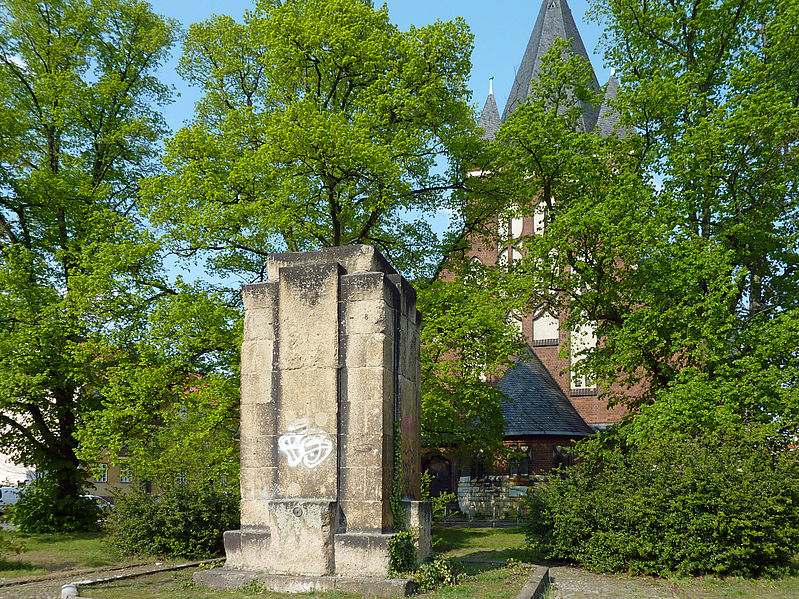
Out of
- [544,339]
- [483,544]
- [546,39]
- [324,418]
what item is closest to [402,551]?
[324,418]

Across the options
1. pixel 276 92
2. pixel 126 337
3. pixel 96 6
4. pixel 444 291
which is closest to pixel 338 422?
pixel 444 291

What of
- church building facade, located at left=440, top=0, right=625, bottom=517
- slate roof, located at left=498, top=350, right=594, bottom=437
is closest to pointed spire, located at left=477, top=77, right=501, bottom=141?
church building facade, located at left=440, top=0, right=625, bottom=517

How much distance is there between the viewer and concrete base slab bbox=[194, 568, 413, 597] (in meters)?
8.00

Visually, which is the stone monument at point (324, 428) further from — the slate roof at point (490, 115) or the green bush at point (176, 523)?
the slate roof at point (490, 115)

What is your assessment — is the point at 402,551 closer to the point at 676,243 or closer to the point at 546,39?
the point at 676,243

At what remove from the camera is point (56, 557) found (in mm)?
12883

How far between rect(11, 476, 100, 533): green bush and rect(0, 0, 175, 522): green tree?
0.29 ft

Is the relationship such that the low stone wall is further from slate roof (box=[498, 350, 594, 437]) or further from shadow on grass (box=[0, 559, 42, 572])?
shadow on grass (box=[0, 559, 42, 572])

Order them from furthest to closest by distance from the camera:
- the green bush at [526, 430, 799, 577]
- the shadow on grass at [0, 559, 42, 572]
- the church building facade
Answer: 1. the church building facade
2. the shadow on grass at [0, 559, 42, 572]
3. the green bush at [526, 430, 799, 577]

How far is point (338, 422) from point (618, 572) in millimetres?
5475

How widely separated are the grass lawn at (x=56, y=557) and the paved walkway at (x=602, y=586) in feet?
21.8

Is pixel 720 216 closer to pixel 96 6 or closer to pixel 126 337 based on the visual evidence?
pixel 126 337

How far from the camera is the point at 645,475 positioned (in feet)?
38.0

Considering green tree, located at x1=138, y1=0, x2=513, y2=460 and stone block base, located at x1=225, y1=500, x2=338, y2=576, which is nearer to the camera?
stone block base, located at x1=225, y1=500, x2=338, y2=576
